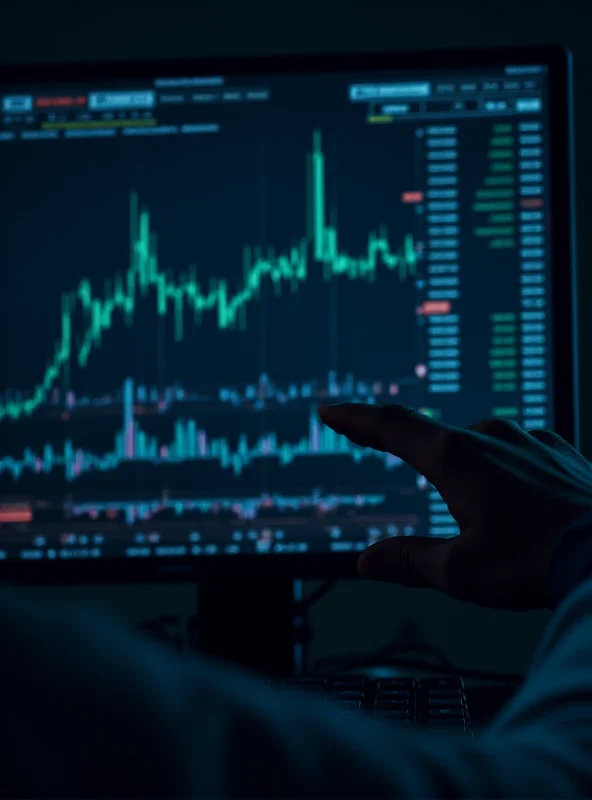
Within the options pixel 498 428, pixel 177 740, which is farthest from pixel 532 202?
pixel 177 740

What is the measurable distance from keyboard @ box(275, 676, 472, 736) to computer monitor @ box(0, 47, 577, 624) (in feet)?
0.51

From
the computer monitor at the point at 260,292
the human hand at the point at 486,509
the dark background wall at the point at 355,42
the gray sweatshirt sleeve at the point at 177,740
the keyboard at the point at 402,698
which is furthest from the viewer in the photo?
the dark background wall at the point at 355,42

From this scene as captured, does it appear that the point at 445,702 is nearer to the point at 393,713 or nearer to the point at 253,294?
the point at 393,713

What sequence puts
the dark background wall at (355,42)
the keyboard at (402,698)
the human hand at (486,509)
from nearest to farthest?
the human hand at (486,509)
the keyboard at (402,698)
the dark background wall at (355,42)

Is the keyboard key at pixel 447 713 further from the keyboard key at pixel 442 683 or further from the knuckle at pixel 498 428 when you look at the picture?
the knuckle at pixel 498 428

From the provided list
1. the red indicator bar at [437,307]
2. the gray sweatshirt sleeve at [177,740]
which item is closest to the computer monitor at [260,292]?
the red indicator bar at [437,307]

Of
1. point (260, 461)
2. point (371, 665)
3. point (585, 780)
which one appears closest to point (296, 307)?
point (260, 461)

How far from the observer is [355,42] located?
1090mm

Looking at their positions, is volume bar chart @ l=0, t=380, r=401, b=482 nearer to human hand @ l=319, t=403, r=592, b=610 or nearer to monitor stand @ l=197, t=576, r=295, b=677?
monitor stand @ l=197, t=576, r=295, b=677

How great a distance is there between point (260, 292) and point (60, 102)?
0.29 metres

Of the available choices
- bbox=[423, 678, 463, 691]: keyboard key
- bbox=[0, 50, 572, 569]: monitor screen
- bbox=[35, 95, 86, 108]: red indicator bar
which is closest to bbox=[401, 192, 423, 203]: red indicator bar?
bbox=[0, 50, 572, 569]: monitor screen

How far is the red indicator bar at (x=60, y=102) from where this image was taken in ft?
2.76

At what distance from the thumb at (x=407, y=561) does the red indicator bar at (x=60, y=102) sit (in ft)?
2.00

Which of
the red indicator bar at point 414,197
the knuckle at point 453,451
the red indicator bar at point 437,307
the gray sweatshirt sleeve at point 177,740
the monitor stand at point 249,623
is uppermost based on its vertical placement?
the red indicator bar at point 414,197
